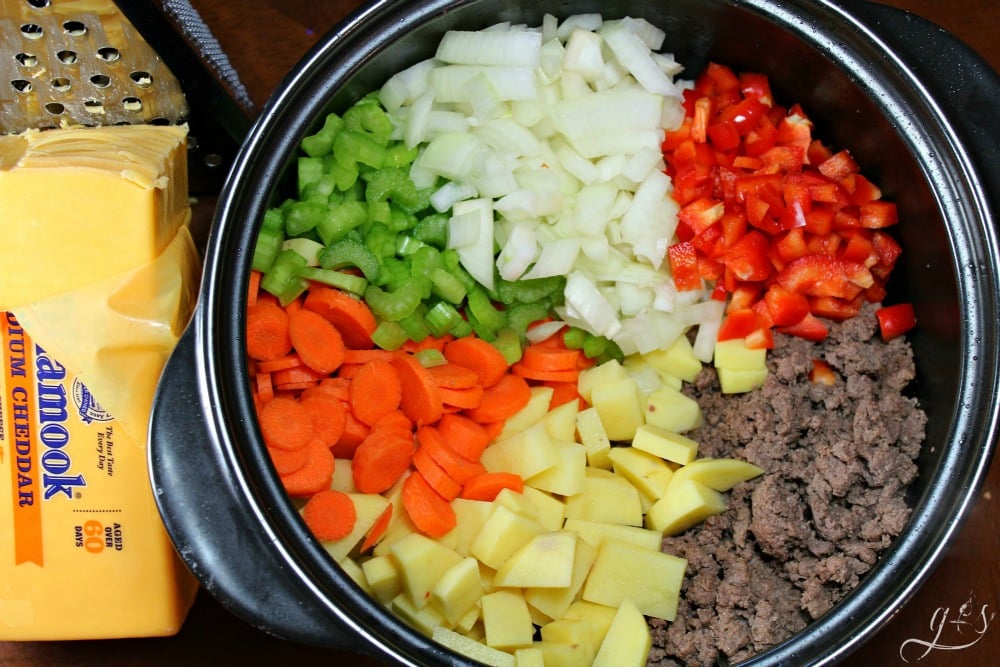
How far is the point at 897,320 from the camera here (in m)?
1.70

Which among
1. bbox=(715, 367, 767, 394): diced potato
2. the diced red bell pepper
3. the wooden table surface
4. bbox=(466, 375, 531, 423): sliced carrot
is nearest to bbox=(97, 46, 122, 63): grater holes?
the wooden table surface

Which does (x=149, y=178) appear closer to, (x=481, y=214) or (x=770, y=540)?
(x=481, y=214)

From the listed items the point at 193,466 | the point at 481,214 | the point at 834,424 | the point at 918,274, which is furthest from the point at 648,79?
the point at 193,466

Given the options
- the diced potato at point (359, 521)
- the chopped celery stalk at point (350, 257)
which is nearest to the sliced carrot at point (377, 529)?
the diced potato at point (359, 521)

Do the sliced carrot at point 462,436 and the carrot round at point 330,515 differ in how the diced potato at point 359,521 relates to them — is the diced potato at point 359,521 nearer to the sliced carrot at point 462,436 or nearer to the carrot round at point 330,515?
the carrot round at point 330,515

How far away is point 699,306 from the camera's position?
177 cm

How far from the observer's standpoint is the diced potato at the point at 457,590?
1526 mm

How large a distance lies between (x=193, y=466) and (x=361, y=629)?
1.20ft

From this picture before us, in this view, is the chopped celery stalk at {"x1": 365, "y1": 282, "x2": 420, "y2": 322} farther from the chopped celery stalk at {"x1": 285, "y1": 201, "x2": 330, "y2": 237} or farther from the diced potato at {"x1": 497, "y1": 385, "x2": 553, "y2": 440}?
the diced potato at {"x1": 497, "y1": 385, "x2": 553, "y2": 440}

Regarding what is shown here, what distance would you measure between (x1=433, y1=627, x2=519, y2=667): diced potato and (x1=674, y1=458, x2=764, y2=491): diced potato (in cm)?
47

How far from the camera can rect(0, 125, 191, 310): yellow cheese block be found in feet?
4.82

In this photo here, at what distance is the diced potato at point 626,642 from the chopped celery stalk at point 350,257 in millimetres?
770

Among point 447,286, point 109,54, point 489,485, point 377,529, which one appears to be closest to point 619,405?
point 489,485

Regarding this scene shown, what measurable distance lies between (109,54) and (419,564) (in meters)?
1.07
